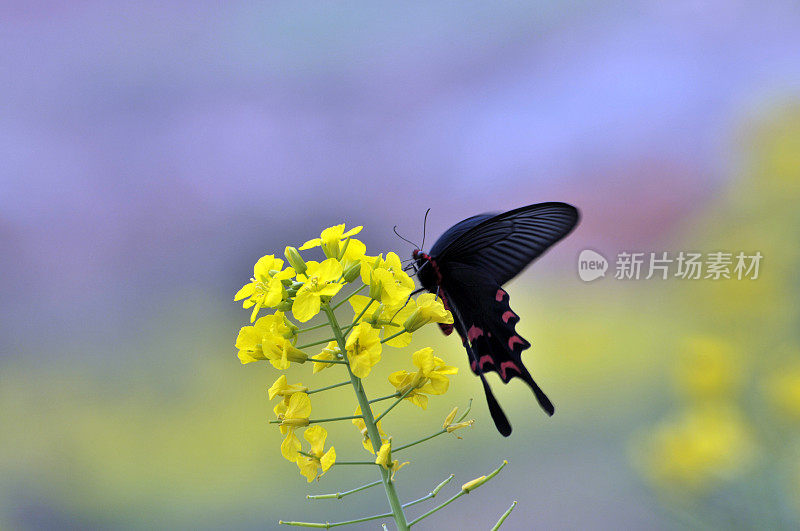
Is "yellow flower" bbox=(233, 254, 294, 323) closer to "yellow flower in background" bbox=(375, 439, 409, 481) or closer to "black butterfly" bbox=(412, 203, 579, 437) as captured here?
"yellow flower in background" bbox=(375, 439, 409, 481)

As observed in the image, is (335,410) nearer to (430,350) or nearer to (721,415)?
(721,415)

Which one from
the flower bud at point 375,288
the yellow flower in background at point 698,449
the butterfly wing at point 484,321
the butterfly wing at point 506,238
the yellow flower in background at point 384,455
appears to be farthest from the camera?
the yellow flower in background at point 698,449

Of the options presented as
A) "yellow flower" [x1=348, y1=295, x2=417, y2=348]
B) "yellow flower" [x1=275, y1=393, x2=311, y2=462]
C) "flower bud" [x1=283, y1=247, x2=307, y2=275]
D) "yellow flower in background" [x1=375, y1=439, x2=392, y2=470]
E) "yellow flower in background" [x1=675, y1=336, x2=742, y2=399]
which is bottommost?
"yellow flower in background" [x1=675, y1=336, x2=742, y2=399]

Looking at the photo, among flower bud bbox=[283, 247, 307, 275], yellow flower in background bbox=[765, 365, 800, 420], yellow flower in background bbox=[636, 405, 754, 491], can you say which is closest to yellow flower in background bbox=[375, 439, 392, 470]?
flower bud bbox=[283, 247, 307, 275]

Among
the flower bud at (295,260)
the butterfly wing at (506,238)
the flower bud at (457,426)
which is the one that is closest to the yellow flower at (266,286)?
the flower bud at (295,260)

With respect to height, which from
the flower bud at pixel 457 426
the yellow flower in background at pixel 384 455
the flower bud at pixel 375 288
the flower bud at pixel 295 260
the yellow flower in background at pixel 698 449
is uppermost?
the flower bud at pixel 295 260

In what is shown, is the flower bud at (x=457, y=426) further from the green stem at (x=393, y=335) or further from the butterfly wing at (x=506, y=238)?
the butterfly wing at (x=506, y=238)

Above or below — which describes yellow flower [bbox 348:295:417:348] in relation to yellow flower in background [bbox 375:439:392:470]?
above

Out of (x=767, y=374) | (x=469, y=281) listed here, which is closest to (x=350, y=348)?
(x=469, y=281)
